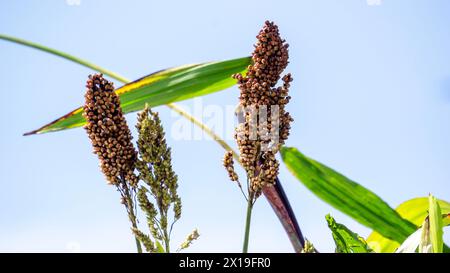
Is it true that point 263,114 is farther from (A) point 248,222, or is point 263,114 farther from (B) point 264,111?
(A) point 248,222

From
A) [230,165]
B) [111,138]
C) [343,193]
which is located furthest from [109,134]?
[343,193]

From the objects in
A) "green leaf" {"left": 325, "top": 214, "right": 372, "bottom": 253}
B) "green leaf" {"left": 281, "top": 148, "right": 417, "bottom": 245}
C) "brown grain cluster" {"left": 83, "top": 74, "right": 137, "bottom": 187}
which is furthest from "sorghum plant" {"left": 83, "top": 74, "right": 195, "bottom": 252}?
"green leaf" {"left": 281, "top": 148, "right": 417, "bottom": 245}

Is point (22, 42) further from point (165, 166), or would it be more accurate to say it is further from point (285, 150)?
point (165, 166)

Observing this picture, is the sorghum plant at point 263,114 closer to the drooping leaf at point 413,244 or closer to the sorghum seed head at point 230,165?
the sorghum seed head at point 230,165

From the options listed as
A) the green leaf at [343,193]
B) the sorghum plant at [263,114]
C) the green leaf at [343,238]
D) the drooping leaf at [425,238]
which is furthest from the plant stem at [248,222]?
the green leaf at [343,193]
